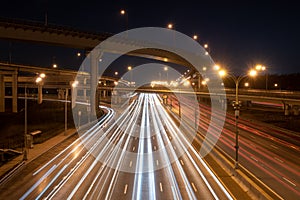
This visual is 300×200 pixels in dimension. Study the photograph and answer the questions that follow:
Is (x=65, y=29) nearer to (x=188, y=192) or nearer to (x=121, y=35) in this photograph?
(x=121, y=35)

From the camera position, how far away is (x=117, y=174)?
86.9ft

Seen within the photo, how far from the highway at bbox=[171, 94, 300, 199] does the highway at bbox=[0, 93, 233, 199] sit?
13.2 ft

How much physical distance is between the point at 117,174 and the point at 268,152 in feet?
58.1

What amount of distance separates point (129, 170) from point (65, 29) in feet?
123

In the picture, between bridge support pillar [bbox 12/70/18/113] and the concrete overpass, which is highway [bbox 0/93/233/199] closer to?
the concrete overpass

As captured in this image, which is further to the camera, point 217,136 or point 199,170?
point 217,136

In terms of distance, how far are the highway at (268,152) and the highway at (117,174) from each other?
401 cm

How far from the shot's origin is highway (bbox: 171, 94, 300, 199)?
24.2 metres

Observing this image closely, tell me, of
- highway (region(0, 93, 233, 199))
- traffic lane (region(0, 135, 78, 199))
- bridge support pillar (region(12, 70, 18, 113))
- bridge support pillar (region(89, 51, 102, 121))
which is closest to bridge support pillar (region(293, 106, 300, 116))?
highway (region(0, 93, 233, 199))

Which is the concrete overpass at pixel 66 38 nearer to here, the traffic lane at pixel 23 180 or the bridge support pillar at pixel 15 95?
the traffic lane at pixel 23 180

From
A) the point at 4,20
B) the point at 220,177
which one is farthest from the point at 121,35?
the point at 220,177

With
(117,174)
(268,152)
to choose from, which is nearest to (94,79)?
(268,152)

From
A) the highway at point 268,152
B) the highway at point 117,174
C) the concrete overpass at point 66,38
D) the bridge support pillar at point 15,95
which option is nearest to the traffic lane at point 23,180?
the highway at point 117,174

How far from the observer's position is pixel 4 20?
167ft
